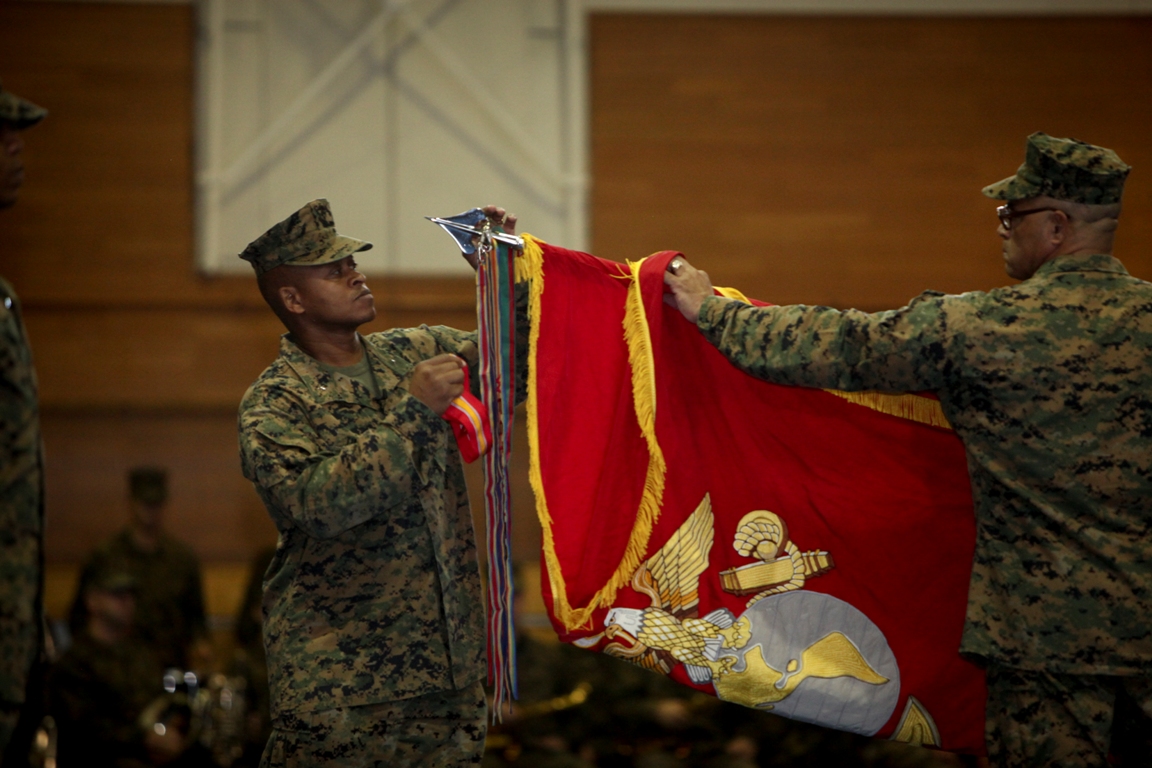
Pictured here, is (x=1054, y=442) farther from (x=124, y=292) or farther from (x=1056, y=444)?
(x=124, y=292)

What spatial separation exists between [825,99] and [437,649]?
5.21 meters

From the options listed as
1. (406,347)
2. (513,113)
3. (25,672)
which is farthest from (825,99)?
(25,672)

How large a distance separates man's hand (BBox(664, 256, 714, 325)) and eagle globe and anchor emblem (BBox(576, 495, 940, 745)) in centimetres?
45

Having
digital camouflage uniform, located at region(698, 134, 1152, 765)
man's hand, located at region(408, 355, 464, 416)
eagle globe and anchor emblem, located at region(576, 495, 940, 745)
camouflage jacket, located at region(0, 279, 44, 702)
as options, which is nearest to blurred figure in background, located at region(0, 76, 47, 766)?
camouflage jacket, located at region(0, 279, 44, 702)

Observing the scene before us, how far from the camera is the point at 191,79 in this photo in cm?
650

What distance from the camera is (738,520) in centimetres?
267

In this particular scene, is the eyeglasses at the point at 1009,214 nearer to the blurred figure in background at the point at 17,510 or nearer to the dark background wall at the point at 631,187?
the blurred figure in background at the point at 17,510

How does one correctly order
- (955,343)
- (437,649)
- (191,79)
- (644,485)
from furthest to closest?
(191,79) → (644,485) → (437,649) → (955,343)

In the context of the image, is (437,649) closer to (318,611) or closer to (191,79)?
(318,611)

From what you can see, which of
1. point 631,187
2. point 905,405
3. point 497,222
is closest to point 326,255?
point 497,222

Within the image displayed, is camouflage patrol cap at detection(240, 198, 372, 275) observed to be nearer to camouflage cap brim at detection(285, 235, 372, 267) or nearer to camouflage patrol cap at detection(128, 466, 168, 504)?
camouflage cap brim at detection(285, 235, 372, 267)

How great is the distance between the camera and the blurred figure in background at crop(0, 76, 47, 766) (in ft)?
6.82

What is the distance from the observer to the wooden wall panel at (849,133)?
6.73m

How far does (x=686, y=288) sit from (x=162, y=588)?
382 centimetres
